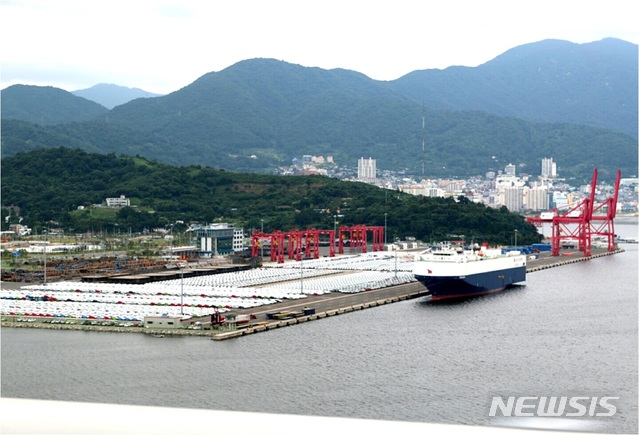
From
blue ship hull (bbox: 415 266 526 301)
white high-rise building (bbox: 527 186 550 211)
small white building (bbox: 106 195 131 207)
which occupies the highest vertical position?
white high-rise building (bbox: 527 186 550 211)

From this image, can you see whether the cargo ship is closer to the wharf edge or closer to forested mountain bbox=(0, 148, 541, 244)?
the wharf edge

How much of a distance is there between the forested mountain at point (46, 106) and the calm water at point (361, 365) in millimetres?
84536

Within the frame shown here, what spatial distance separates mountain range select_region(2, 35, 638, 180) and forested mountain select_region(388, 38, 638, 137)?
302mm

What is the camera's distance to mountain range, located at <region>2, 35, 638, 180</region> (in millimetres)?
83562

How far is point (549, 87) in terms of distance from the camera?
440ft

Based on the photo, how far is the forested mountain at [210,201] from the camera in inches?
1344

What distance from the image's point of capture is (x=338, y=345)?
11.7 metres

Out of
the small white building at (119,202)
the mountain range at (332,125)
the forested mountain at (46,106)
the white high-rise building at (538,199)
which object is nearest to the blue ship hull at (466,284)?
the small white building at (119,202)

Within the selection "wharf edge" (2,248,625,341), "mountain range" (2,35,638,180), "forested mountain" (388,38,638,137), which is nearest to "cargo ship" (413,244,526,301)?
"wharf edge" (2,248,625,341)

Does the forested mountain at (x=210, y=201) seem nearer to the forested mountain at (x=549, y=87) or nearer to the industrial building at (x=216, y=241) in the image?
the industrial building at (x=216, y=241)

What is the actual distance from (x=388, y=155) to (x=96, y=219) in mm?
58166

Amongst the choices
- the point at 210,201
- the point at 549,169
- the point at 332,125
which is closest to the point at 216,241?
the point at 210,201

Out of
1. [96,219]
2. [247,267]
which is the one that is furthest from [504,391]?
[96,219]

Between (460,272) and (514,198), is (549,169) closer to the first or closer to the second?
(514,198)
